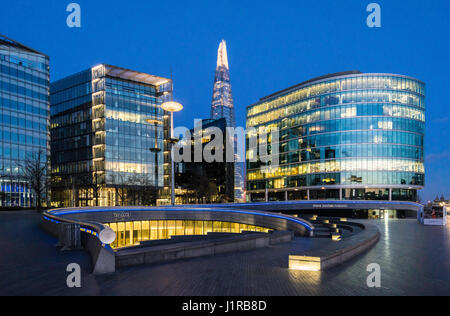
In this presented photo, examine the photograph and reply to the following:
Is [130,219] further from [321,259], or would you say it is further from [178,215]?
[321,259]

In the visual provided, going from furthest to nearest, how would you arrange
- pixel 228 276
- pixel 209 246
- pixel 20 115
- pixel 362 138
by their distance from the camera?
pixel 362 138 < pixel 20 115 < pixel 209 246 < pixel 228 276

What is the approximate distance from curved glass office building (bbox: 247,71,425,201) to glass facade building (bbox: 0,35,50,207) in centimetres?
6304

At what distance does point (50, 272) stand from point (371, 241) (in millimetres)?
14505

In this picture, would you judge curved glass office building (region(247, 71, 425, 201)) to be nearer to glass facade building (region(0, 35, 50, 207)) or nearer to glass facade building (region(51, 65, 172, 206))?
glass facade building (region(51, 65, 172, 206))

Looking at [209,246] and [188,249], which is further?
[209,246]

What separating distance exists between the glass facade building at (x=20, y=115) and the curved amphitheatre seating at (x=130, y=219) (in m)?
33.7

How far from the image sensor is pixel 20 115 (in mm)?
61938

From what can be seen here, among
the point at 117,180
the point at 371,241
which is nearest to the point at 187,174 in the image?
the point at 117,180

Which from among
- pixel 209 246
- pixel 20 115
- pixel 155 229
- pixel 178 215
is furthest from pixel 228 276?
pixel 20 115

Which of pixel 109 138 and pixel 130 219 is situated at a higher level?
pixel 109 138

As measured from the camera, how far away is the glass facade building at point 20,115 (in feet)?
194

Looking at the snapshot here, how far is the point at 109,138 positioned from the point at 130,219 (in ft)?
138

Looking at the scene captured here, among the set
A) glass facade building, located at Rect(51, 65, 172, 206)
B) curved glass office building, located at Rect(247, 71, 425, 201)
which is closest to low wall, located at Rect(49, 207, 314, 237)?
glass facade building, located at Rect(51, 65, 172, 206)
